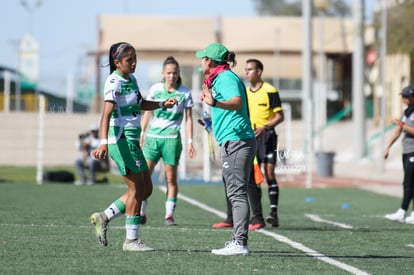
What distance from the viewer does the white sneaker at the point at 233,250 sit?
1058 centimetres

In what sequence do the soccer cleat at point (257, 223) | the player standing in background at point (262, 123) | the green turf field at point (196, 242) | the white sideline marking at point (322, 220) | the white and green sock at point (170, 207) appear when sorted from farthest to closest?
the white sideline marking at point (322, 220)
the white and green sock at point (170, 207)
the player standing in background at point (262, 123)
the soccer cleat at point (257, 223)
the green turf field at point (196, 242)

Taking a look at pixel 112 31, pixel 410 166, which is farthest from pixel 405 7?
pixel 410 166

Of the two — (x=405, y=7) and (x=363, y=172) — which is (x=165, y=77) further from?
(x=405, y=7)

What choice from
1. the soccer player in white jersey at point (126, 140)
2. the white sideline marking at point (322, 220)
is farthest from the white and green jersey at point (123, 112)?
the white sideline marking at point (322, 220)

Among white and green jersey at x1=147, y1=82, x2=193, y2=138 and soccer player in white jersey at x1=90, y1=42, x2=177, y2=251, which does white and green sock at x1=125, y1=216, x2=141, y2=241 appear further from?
white and green jersey at x1=147, y1=82, x2=193, y2=138

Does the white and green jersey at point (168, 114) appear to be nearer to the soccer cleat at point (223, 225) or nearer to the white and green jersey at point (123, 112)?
the soccer cleat at point (223, 225)

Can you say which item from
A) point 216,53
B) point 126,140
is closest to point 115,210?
point 126,140

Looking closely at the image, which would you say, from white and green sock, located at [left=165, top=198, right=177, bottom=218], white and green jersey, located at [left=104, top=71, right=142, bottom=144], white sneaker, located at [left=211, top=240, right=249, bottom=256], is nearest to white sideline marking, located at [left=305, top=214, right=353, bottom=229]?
white and green sock, located at [left=165, top=198, right=177, bottom=218]

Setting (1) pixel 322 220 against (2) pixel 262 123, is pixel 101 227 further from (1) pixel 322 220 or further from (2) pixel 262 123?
(1) pixel 322 220

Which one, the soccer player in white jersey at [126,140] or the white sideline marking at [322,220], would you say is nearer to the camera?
the soccer player in white jersey at [126,140]

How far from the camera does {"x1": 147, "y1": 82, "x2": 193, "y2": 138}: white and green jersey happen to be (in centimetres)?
1468

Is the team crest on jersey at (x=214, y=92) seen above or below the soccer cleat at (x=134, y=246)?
above

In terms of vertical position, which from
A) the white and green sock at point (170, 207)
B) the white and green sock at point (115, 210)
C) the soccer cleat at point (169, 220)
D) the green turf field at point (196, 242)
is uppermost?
the white and green sock at point (115, 210)

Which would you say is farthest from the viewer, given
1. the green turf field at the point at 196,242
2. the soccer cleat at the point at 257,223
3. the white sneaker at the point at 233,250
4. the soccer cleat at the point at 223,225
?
the soccer cleat at the point at 223,225
